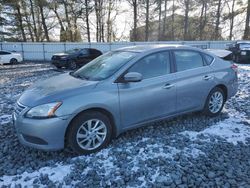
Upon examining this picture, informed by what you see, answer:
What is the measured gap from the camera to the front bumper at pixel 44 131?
306 centimetres

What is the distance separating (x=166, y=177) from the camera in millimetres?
2857

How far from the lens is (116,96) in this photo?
345 centimetres

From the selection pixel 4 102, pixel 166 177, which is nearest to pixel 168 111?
pixel 166 177

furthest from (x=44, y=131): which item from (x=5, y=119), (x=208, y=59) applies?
(x=208, y=59)

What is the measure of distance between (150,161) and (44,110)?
1.56 m

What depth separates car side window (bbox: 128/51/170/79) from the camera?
376 cm

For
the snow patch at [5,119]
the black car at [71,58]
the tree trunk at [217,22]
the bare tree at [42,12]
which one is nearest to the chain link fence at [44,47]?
the black car at [71,58]

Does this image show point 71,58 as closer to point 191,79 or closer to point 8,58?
point 8,58

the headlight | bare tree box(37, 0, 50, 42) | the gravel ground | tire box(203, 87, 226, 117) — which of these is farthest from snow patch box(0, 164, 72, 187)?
bare tree box(37, 0, 50, 42)

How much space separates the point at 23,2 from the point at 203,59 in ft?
94.1

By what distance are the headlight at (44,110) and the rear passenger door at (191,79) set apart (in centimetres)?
207

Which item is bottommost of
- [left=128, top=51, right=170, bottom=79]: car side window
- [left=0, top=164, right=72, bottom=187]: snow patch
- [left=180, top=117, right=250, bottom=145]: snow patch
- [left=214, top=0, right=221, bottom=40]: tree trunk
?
[left=0, top=164, right=72, bottom=187]: snow patch

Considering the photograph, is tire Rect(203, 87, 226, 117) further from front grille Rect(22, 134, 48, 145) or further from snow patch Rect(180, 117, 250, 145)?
front grille Rect(22, 134, 48, 145)

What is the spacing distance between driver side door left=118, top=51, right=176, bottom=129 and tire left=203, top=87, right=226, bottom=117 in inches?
36.6
